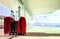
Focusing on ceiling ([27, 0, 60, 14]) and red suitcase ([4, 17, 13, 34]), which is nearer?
red suitcase ([4, 17, 13, 34])

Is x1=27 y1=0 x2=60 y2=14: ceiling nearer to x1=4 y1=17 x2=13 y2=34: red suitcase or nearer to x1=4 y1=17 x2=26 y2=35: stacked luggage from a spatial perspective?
x1=4 y1=17 x2=26 y2=35: stacked luggage

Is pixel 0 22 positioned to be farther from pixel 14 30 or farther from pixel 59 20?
pixel 59 20

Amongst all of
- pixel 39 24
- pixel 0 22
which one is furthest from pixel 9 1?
pixel 39 24

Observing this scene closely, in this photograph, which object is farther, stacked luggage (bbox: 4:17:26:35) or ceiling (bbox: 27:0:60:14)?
ceiling (bbox: 27:0:60:14)

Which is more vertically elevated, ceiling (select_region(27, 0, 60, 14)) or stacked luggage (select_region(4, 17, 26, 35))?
ceiling (select_region(27, 0, 60, 14))

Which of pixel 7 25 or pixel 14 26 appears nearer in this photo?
pixel 7 25

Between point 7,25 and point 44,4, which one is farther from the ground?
point 44,4

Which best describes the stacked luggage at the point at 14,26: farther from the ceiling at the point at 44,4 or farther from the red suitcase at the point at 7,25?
the ceiling at the point at 44,4

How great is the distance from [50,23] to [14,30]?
69.3 feet

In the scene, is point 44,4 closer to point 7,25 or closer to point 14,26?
point 14,26

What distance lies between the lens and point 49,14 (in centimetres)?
2623

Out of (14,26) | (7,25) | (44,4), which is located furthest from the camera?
(44,4)

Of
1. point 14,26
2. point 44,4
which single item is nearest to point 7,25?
point 14,26

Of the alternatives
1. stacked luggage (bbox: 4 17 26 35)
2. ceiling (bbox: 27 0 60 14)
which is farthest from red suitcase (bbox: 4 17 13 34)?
ceiling (bbox: 27 0 60 14)
